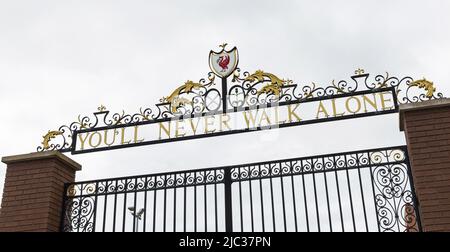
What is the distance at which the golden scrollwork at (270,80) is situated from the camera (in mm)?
7961

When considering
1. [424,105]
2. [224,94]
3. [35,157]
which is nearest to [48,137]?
[35,157]

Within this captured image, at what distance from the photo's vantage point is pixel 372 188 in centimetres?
697

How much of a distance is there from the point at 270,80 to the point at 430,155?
98.6 inches

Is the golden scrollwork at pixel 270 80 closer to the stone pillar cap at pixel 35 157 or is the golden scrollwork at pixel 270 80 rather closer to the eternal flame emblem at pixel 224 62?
the eternal flame emblem at pixel 224 62

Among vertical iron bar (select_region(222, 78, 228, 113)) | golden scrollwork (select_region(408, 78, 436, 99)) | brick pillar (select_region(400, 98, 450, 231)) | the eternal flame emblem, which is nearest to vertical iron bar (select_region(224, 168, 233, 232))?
vertical iron bar (select_region(222, 78, 228, 113))

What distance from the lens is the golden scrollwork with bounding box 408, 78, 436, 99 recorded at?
7.21 m

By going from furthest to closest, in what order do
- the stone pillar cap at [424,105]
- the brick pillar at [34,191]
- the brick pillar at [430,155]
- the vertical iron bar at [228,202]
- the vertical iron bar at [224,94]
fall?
the vertical iron bar at [224,94], the brick pillar at [34,191], the vertical iron bar at [228,202], the stone pillar cap at [424,105], the brick pillar at [430,155]

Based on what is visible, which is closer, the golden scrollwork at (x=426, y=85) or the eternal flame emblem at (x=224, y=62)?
the golden scrollwork at (x=426, y=85)

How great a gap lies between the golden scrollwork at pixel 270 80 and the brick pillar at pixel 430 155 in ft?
5.83

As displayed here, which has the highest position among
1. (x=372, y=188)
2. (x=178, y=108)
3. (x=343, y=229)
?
(x=178, y=108)

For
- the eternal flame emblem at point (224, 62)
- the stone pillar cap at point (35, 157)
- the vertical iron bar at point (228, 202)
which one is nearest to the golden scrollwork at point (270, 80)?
the eternal flame emblem at point (224, 62)
